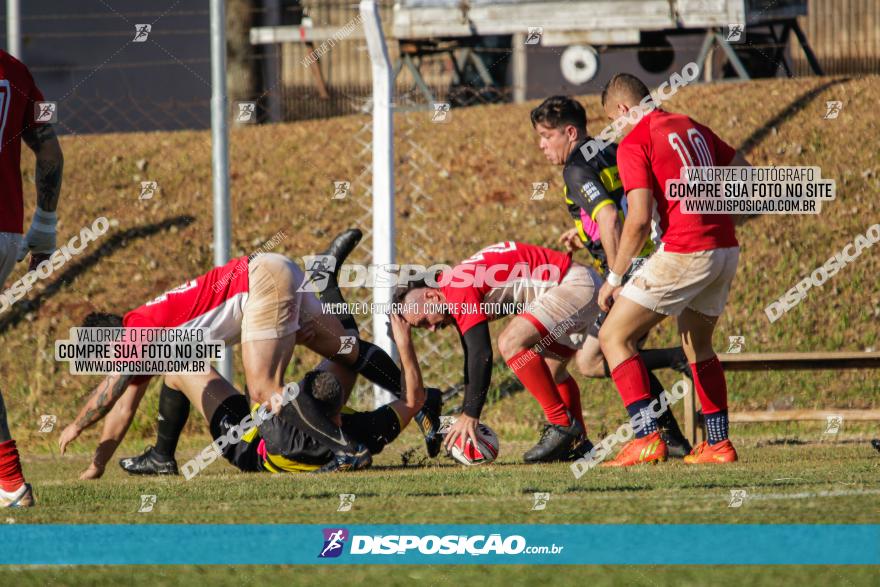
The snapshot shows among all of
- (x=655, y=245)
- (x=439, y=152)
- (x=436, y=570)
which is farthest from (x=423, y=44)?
(x=436, y=570)

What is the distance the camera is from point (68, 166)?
16.0m

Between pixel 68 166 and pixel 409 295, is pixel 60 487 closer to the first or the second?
pixel 409 295

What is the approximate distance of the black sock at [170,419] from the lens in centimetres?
804

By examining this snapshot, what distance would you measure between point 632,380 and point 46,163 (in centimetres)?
339

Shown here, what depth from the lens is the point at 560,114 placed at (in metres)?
8.15

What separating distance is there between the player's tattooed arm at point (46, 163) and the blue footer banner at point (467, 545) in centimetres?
231

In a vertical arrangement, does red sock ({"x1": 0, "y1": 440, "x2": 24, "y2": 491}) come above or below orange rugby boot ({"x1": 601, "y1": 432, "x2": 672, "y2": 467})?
above

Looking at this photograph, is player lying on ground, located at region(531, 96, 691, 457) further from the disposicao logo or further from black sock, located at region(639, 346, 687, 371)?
the disposicao logo

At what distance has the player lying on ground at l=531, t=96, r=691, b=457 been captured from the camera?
7699 mm

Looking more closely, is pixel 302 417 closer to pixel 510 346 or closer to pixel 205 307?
pixel 205 307

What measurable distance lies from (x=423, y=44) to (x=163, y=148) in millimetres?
3786

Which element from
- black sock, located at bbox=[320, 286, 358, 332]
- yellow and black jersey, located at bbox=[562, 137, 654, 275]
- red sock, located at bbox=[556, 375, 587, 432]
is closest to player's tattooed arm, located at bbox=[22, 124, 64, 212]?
black sock, located at bbox=[320, 286, 358, 332]

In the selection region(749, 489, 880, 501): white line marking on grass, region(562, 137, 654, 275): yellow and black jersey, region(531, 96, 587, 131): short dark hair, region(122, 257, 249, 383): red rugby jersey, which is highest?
region(531, 96, 587, 131): short dark hair

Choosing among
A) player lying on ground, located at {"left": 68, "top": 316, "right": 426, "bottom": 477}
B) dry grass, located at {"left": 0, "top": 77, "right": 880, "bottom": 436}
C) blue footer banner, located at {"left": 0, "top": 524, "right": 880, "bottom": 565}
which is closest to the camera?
blue footer banner, located at {"left": 0, "top": 524, "right": 880, "bottom": 565}
